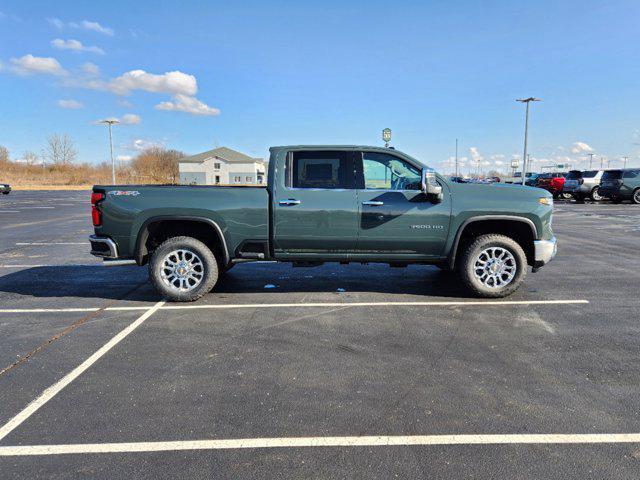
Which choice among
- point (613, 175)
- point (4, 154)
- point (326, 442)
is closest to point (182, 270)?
point (326, 442)

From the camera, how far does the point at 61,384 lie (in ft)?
10.8

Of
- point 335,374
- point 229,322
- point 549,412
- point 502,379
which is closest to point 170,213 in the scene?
point 229,322

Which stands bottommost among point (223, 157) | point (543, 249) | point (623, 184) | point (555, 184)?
point (543, 249)

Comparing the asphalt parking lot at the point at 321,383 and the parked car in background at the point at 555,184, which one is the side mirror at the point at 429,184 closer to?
the asphalt parking lot at the point at 321,383

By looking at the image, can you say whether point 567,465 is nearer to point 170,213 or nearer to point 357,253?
point 357,253

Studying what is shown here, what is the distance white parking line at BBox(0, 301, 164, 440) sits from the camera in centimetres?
275

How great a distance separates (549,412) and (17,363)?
433 centimetres

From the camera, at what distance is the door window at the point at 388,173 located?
5.43 meters

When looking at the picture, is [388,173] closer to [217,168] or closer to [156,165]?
[217,168]

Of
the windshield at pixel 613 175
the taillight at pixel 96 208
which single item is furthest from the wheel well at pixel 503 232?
the windshield at pixel 613 175

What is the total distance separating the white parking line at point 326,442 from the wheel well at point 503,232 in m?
3.13

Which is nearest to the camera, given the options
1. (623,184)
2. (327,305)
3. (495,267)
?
(327,305)

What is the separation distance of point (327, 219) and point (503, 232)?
250 centimetres

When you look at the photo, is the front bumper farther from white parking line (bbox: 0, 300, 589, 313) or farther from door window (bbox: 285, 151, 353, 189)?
door window (bbox: 285, 151, 353, 189)
